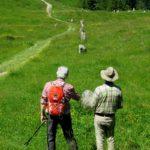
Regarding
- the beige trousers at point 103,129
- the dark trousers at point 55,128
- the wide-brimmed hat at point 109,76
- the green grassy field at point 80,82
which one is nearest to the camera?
the wide-brimmed hat at point 109,76

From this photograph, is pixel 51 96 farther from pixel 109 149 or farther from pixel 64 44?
pixel 64 44

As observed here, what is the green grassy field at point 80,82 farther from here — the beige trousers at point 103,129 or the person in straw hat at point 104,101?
the person in straw hat at point 104,101

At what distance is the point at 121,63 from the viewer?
124 ft

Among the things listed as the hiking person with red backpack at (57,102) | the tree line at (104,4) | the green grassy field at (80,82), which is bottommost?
the tree line at (104,4)

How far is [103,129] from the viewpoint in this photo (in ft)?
57.7

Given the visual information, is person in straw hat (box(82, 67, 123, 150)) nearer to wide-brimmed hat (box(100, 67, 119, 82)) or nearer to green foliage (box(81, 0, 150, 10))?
wide-brimmed hat (box(100, 67, 119, 82))

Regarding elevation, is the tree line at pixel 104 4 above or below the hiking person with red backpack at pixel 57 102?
below

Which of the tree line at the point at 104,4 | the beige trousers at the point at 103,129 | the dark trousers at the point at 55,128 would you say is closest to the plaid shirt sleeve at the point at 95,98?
the beige trousers at the point at 103,129

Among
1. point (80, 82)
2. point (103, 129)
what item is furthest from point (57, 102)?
point (80, 82)

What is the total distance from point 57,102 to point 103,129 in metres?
1.77

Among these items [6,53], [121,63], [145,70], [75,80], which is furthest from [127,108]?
[6,53]

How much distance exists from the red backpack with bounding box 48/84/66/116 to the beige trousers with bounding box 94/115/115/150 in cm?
125

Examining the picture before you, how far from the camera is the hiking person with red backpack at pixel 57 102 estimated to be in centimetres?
1766

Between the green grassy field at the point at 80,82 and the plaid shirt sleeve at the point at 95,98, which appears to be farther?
A: the green grassy field at the point at 80,82
